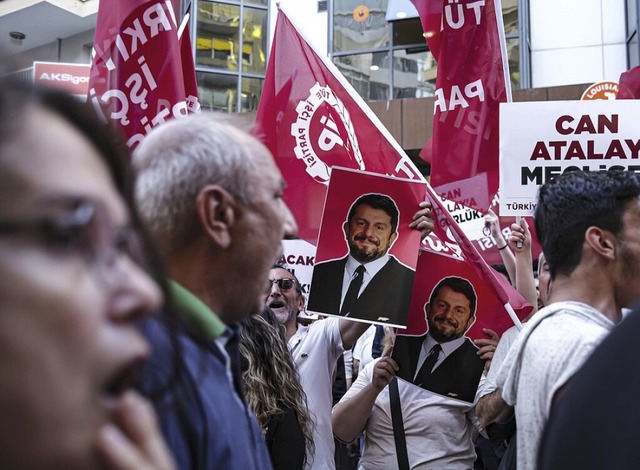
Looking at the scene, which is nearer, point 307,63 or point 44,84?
point 44,84

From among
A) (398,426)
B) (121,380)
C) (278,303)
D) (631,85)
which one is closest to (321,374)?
(398,426)

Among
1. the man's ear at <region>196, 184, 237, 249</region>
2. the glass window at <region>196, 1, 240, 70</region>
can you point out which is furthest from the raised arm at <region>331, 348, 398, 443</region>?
the glass window at <region>196, 1, 240, 70</region>

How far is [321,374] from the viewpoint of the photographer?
14.3 feet

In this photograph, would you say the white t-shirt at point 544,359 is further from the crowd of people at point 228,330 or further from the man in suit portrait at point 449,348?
the man in suit portrait at point 449,348

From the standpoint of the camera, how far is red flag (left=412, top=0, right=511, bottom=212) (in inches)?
187

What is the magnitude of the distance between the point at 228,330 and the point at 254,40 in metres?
19.9

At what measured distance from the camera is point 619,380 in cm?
142

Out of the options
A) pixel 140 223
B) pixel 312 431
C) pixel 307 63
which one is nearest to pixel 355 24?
pixel 307 63

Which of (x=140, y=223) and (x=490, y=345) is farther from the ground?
(x=140, y=223)

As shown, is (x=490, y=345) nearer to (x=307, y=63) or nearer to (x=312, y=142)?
(x=312, y=142)

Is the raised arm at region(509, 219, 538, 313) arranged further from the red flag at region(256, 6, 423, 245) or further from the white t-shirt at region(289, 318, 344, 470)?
the white t-shirt at region(289, 318, 344, 470)

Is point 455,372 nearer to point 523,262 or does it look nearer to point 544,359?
point 523,262

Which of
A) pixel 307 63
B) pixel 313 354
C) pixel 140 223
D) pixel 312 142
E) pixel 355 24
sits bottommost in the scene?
pixel 313 354

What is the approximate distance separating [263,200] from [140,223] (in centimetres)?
91
